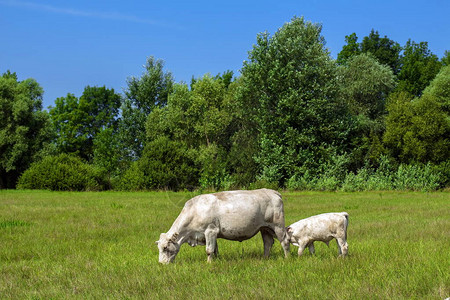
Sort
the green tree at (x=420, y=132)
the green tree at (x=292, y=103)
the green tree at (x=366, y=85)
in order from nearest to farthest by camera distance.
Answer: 1. the green tree at (x=420, y=132)
2. the green tree at (x=292, y=103)
3. the green tree at (x=366, y=85)

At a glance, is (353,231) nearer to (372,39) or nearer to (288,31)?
(288,31)

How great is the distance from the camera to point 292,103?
43.9 meters

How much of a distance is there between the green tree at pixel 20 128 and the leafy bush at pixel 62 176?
9022mm

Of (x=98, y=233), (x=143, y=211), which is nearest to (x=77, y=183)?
(x=143, y=211)

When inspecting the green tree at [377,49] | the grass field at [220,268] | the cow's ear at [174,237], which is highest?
the green tree at [377,49]

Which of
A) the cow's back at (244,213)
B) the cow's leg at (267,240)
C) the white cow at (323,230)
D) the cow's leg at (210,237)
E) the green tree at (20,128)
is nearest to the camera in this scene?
the cow's leg at (210,237)

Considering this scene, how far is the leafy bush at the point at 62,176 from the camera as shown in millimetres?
47031

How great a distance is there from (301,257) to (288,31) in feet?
133

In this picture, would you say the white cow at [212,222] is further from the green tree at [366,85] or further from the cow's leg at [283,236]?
the green tree at [366,85]

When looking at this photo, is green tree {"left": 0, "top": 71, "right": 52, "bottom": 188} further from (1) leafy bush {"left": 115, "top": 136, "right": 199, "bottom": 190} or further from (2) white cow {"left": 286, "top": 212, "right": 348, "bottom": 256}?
(2) white cow {"left": 286, "top": 212, "right": 348, "bottom": 256}

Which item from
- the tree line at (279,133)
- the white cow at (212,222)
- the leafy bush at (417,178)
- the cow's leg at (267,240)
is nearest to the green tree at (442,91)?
the tree line at (279,133)

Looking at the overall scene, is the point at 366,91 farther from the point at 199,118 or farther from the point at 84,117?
the point at 84,117

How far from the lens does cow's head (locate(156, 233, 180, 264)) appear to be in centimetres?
920

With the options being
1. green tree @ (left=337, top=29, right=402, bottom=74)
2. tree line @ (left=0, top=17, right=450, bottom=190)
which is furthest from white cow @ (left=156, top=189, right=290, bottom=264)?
green tree @ (left=337, top=29, right=402, bottom=74)
